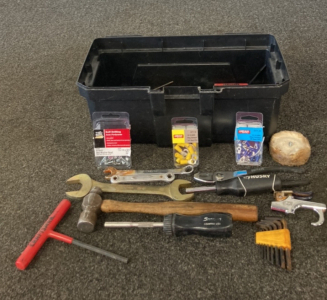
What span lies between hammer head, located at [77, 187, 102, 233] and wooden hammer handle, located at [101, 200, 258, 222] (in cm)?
2

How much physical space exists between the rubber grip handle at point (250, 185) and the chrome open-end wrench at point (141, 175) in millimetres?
136

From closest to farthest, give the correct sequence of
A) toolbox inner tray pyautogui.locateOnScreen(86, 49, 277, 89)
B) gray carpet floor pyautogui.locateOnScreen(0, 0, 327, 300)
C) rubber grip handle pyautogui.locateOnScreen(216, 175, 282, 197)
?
gray carpet floor pyautogui.locateOnScreen(0, 0, 327, 300) < rubber grip handle pyautogui.locateOnScreen(216, 175, 282, 197) < toolbox inner tray pyautogui.locateOnScreen(86, 49, 277, 89)

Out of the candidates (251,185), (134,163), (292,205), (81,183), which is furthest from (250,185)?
(81,183)

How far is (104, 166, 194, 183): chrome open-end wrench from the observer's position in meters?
1.06

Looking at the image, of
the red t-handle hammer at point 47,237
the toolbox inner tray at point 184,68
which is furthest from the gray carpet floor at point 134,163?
the toolbox inner tray at point 184,68

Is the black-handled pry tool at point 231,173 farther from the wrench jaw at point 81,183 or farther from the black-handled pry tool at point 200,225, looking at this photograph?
the wrench jaw at point 81,183

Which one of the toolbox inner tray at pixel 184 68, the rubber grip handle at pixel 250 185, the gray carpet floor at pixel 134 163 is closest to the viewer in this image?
the gray carpet floor at pixel 134 163

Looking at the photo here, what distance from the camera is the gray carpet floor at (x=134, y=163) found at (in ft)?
2.83

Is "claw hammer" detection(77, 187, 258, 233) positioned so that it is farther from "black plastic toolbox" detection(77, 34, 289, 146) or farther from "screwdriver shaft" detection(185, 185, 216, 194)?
"black plastic toolbox" detection(77, 34, 289, 146)

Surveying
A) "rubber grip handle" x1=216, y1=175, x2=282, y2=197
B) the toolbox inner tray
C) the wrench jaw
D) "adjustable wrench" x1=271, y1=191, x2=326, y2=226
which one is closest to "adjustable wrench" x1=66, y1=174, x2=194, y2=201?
the wrench jaw

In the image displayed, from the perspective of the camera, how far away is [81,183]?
107cm

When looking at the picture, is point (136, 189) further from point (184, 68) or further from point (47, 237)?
point (184, 68)

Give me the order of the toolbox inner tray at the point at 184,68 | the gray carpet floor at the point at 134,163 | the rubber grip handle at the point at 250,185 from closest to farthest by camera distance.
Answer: the gray carpet floor at the point at 134,163, the rubber grip handle at the point at 250,185, the toolbox inner tray at the point at 184,68

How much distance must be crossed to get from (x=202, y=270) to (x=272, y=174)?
0.34m
